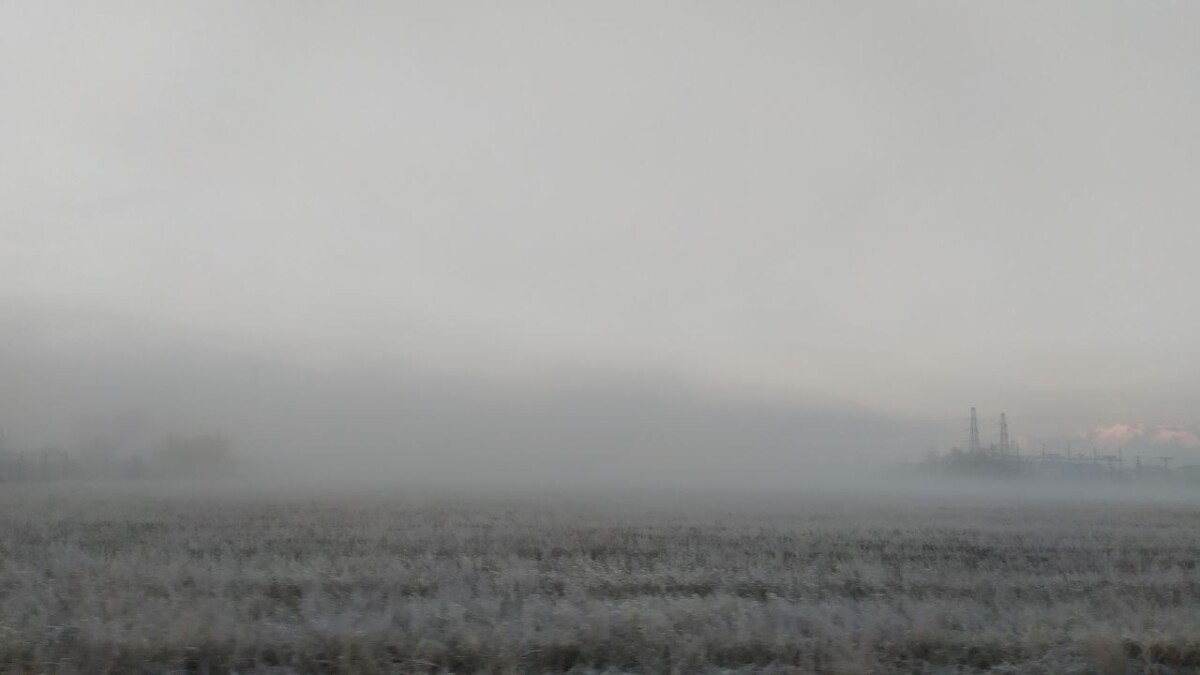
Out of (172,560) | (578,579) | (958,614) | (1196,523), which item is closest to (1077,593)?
(958,614)

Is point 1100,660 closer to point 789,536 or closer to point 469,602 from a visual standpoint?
point 469,602

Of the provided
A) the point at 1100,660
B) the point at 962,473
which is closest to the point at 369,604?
the point at 1100,660

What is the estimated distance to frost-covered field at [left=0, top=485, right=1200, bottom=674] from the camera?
9.96 meters

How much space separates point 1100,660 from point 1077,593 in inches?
230

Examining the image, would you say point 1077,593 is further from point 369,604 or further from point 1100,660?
point 369,604

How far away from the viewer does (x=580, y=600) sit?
521 inches

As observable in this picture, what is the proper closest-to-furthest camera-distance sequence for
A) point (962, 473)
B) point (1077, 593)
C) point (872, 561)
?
point (1077, 593) < point (872, 561) < point (962, 473)

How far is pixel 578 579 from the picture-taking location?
50.4ft

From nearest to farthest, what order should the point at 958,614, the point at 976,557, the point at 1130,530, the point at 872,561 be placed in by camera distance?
the point at 958,614, the point at 872,561, the point at 976,557, the point at 1130,530

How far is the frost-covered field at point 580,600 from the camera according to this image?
9.96 m

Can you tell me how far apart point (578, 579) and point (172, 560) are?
767cm

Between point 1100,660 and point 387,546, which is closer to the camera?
point 1100,660

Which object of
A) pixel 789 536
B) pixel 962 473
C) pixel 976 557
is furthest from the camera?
pixel 962 473

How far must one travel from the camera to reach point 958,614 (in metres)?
12.4
